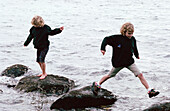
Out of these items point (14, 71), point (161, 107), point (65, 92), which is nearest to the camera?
point (161, 107)

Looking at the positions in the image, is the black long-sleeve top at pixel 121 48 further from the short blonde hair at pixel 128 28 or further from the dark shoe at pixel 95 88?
the dark shoe at pixel 95 88

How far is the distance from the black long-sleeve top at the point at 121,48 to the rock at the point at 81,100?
92 cm

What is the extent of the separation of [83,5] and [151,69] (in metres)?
19.9

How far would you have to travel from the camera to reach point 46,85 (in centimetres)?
745

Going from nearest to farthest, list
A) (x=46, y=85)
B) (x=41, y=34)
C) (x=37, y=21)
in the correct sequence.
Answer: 1. (x=37, y=21)
2. (x=41, y=34)
3. (x=46, y=85)

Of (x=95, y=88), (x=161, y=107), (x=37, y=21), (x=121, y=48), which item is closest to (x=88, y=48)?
(x=37, y=21)

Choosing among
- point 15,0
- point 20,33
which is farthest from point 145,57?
point 15,0

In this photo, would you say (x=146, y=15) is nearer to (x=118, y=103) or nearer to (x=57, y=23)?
(x=57, y=23)

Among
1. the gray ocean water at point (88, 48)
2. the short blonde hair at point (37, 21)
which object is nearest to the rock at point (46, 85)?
the gray ocean water at point (88, 48)

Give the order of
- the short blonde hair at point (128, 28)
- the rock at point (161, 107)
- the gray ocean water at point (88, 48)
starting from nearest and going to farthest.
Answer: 1. the rock at point (161, 107)
2. the short blonde hair at point (128, 28)
3. the gray ocean water at point (88, 48)

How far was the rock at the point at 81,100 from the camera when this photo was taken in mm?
6520

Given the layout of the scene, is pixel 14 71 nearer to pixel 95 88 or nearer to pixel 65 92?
→ pixel 65 92

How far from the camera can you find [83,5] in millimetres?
29047

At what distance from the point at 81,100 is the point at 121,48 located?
1.49 metres
